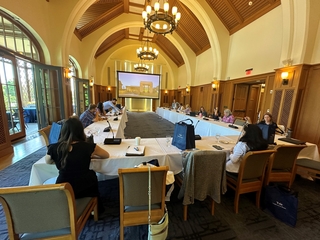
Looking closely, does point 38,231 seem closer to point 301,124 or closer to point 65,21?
point 301,124

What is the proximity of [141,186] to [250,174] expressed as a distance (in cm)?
153

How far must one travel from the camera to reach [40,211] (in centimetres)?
97

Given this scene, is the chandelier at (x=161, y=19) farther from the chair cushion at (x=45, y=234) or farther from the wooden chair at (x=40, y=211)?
the chair cushion at (x=45, y=234)

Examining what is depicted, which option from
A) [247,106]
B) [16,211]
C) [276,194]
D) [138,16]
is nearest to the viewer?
[16,211]

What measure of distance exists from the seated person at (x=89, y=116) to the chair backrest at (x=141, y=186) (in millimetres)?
3255

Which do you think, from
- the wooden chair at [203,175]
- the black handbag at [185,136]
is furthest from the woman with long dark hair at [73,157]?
the black handbag at [185,136]

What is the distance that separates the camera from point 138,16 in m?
9.11

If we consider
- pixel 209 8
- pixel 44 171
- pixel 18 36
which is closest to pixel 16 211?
pixel 44 171

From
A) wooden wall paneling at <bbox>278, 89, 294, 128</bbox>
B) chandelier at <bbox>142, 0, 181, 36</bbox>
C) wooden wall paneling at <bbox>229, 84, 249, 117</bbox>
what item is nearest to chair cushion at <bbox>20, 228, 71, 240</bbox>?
chandelier at <bbox>142, 0, 181, 36</bbox>

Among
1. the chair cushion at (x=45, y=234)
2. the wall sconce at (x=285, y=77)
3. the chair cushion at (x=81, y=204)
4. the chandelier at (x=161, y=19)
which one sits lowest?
the chair cushion at (x=45, y=234)

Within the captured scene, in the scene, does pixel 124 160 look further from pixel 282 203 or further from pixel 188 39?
pixel 188 39

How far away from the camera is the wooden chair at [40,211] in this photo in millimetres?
882

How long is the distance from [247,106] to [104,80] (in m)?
12.6

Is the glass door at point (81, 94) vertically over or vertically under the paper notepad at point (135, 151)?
over
